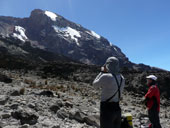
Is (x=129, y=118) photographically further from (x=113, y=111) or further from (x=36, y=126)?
(x=36, y=126)

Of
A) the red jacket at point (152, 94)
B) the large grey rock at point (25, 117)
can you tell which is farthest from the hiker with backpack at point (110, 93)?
the red jacket at point (152, 94)

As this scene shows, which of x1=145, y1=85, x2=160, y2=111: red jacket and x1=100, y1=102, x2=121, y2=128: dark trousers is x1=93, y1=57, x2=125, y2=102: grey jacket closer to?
x1=100, y1=102, x2=121, y2=128: dark trousers

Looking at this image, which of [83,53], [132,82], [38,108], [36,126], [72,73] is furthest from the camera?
[83,53]

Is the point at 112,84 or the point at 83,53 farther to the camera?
the point at 83,53

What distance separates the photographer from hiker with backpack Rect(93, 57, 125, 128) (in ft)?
14.0

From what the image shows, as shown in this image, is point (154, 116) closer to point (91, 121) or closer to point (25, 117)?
point (91, 121)

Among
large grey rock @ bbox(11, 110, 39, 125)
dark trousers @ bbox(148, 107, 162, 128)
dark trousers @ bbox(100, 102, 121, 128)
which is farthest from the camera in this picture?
dark trousers @ bbox(148, 107, 162, 128)

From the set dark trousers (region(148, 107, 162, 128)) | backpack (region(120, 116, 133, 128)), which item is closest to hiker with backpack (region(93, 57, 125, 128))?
backpack (region(120, 116, 133, 128))

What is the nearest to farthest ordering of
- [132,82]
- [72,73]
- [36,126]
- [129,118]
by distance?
[129,118] → [36,126] → [132,82] → [72,73]

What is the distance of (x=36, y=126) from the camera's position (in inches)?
228

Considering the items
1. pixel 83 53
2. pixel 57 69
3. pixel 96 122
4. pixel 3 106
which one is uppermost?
pixel 83 53

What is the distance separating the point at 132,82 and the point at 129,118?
1097 inches

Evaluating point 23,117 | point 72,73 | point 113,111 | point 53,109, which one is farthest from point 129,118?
point 72,73

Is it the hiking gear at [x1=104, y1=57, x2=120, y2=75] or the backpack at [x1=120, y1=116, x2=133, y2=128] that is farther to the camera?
the backpack at [x1=120, y1=116, x2=133, y2=128]
